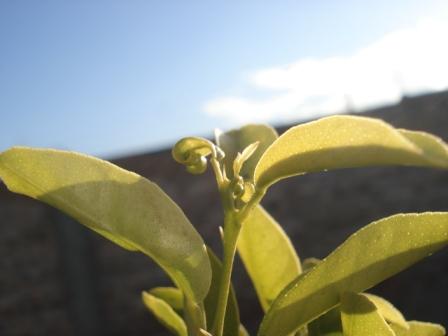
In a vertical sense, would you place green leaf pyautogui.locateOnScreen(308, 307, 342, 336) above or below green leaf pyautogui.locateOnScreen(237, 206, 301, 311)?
below

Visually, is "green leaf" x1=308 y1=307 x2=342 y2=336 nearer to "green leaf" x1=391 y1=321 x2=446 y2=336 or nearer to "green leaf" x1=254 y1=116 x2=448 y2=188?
"green leaf" x1=391 y1=321 x2=446 y2=336

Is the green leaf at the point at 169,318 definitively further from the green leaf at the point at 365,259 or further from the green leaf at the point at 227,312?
the green leaf at the point at 365,259

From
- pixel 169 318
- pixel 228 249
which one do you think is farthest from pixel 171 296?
pixel 228 249

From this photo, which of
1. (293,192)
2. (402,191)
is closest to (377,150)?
(293,192)

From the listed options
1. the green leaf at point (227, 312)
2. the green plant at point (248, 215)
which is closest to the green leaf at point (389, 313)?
the green plant at point (248, 215)

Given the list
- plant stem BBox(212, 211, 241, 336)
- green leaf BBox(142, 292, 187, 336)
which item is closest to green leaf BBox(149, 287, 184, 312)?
green leaf BBox(142, 292, 187, 336)

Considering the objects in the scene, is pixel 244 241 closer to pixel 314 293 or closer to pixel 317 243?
pixel 314 293

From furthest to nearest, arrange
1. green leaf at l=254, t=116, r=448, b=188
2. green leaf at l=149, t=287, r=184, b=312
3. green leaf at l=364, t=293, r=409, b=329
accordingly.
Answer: green leaf at l=149, t=287, r=184, b=312, green leaf at l=364, t=293, r=409, b=329, green leaf at l=254, t=116, r=448, b=188

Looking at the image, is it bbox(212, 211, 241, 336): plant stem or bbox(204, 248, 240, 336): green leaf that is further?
bbox(204, 248, 240, 336): green leaf
